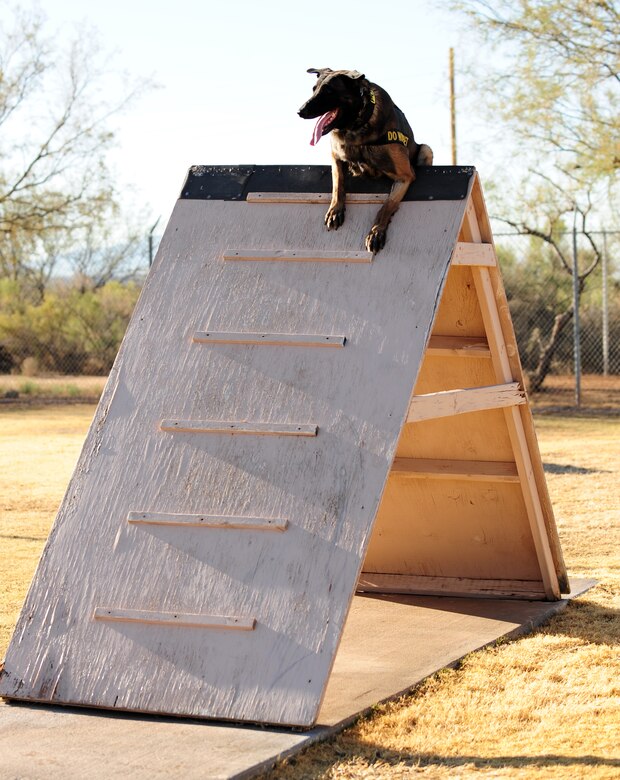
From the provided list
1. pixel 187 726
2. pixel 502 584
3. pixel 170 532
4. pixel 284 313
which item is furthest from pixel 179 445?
pixel 502 584

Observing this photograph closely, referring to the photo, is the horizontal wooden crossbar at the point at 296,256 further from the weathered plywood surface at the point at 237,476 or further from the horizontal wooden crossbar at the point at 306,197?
the horizontal wooden crossbar at the point at 306,197

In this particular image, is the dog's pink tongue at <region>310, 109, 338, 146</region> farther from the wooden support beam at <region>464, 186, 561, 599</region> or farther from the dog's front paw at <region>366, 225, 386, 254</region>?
the wooden support beam at <region>464, 186, 561, 599</region>

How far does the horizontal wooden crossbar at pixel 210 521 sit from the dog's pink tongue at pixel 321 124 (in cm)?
154

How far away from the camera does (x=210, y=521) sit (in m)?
4.03

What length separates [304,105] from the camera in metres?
4.51

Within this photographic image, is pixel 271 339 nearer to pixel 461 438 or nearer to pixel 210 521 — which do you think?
pixel 210 521

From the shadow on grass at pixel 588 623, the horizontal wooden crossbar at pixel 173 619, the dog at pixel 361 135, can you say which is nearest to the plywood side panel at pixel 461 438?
the shadow on grass at pixel 588 623

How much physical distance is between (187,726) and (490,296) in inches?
90.3

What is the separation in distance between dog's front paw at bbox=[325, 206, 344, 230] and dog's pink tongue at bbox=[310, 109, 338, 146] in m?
0.31

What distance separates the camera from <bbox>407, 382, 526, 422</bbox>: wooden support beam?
4.29 metres

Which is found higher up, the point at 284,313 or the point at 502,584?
the point at 284,313

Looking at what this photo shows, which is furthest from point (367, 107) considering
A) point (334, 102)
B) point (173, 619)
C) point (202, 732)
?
point (202, 732)

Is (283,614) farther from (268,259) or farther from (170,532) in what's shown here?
(268,259)

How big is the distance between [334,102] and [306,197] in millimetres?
449
